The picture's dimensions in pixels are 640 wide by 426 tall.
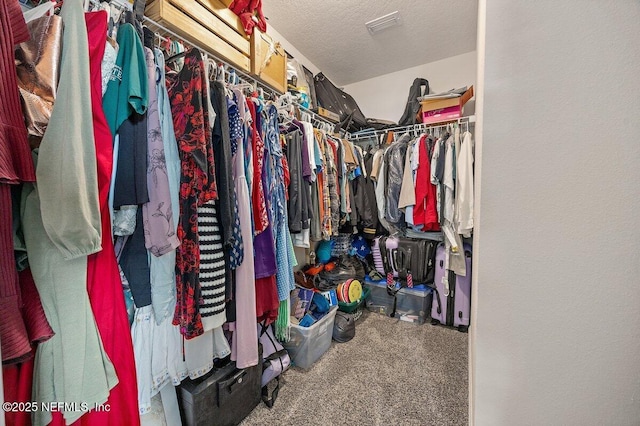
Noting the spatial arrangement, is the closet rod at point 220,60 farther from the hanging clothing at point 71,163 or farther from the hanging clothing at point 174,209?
the hanging clothing at point 71,163

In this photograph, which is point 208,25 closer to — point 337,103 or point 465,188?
point 337,103

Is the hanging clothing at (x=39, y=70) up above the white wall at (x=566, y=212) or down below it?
above

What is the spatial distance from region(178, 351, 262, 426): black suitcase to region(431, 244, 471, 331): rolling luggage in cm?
156

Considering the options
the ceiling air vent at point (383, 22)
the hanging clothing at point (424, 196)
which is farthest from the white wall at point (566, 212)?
the ceiling air vent at point (383, 22)

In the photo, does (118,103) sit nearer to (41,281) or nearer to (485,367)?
(41,281)

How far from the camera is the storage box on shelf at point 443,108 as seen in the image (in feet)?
6.45

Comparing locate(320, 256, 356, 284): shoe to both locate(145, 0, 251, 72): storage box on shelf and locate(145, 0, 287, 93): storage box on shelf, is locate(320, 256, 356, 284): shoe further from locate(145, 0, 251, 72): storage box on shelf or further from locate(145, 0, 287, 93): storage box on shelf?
locate(145, 0, 251, 72): storage box on shelf

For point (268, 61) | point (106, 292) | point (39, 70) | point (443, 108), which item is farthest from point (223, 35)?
point (443, 108)

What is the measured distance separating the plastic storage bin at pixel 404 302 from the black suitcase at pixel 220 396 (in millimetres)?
1355

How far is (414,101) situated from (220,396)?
2670 mm

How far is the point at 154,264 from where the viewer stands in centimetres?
76

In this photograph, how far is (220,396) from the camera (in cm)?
101

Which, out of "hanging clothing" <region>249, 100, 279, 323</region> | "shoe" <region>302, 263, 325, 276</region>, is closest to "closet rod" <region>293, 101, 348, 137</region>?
"hanging clothing" <region>249, 100, 279, 323</region>

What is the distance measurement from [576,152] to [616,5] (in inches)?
9.2
